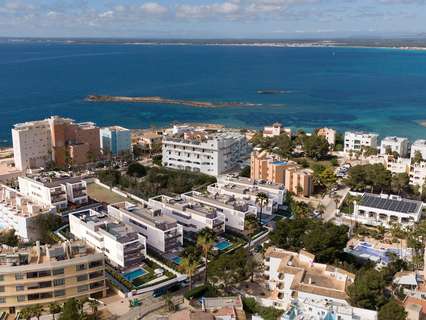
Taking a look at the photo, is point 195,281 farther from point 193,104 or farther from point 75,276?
point 193,104

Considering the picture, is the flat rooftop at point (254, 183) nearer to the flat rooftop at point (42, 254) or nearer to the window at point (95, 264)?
the flat rooftop at point (42, 254)

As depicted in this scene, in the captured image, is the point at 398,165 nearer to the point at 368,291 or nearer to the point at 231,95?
the point at 368,291

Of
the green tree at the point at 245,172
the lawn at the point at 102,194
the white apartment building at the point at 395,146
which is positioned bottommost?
the lawn at the point at 102,194

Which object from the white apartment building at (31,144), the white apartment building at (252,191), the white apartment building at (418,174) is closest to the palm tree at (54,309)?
the white apartment building at (252,191)

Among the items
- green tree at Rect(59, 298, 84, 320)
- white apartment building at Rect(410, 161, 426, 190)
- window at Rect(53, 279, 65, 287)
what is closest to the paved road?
white apartment building at Rect(410, 161, 426, 190)

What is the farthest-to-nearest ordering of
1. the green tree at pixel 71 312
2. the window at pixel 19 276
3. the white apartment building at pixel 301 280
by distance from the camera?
the window at pixel 19 276 < the white apartment building at pixel 301 280 < the green tree at pixel 71 312

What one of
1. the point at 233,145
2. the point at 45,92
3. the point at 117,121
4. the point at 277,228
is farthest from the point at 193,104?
the point at 277,228

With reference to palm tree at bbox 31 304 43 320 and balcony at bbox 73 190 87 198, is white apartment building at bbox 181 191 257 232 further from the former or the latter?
palm tree at bbox 31 304 43 320
